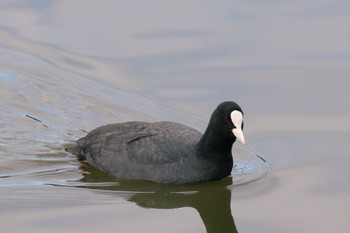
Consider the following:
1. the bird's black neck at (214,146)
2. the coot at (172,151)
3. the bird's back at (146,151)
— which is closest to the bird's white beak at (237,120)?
the coot at (172,151)

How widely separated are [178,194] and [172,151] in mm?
412

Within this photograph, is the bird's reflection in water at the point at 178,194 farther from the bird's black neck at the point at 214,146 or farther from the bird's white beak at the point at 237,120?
the bird's white beak at the point at 237,120

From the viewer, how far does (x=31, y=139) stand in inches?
430

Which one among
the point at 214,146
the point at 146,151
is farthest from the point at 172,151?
the point at 214,146

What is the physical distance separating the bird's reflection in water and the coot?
71 millimetres

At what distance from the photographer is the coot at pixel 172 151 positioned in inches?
387

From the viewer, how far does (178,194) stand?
988cm

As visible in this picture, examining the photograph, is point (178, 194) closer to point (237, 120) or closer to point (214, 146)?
point (214, 146)

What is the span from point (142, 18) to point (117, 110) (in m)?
2.64

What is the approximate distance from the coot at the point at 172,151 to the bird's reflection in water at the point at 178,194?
0.07m

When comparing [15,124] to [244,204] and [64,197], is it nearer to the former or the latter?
[64,197]

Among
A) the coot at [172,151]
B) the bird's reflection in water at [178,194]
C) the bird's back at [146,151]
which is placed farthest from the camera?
the bird's back at [146,151]

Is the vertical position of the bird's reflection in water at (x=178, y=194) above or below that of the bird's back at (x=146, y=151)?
below

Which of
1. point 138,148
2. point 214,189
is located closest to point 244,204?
point 214,189
